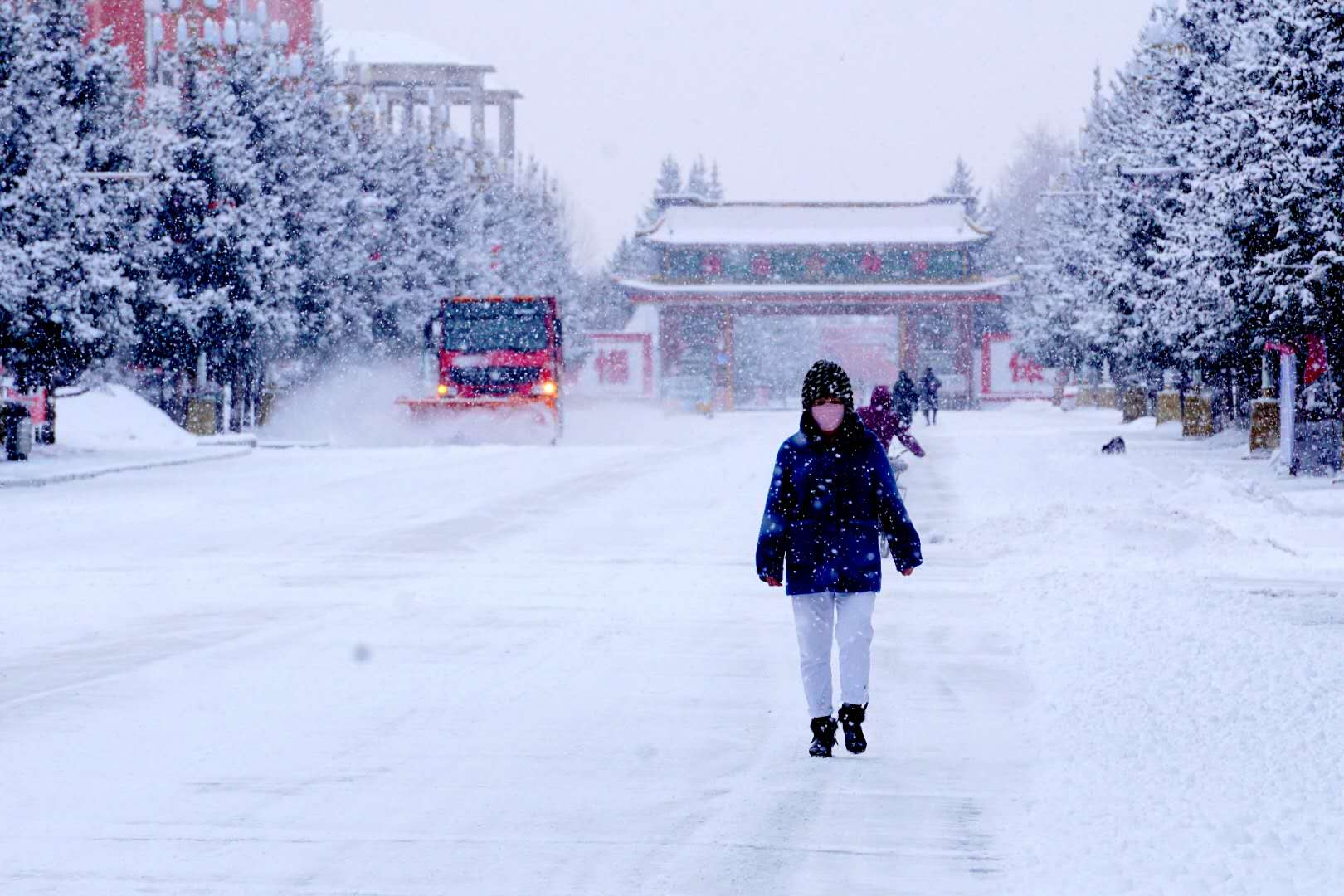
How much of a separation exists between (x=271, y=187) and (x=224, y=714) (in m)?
39.8

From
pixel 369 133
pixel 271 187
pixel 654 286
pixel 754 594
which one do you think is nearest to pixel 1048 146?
pixel 654 286

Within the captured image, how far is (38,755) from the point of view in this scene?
735 cm

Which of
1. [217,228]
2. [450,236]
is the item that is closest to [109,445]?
Result: [217,228]

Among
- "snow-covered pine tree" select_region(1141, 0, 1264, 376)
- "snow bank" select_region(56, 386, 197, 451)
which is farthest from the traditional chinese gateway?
"snow-covered pine tree" select_region(1141, 0, 1264, 376)

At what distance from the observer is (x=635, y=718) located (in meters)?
8.32

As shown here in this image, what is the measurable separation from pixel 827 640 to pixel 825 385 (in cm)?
106

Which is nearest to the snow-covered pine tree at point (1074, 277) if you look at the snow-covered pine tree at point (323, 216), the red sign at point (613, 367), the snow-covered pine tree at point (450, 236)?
the snow-covered pine tree at point (323, 216)

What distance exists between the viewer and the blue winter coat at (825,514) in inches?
285

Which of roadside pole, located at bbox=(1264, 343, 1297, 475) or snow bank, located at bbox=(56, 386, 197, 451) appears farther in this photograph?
snow bank, located at bbox=(56, 386, 197, 451)

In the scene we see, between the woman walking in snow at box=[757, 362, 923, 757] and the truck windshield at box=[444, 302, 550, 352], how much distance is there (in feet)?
102

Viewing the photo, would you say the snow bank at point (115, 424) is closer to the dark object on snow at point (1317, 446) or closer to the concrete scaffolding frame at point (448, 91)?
the dark object on snow at point (1317, 446)

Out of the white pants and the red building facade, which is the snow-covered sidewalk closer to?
the white pants

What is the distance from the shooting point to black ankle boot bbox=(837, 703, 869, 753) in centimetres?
741

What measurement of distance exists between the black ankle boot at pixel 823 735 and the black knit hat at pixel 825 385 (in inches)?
48.2
